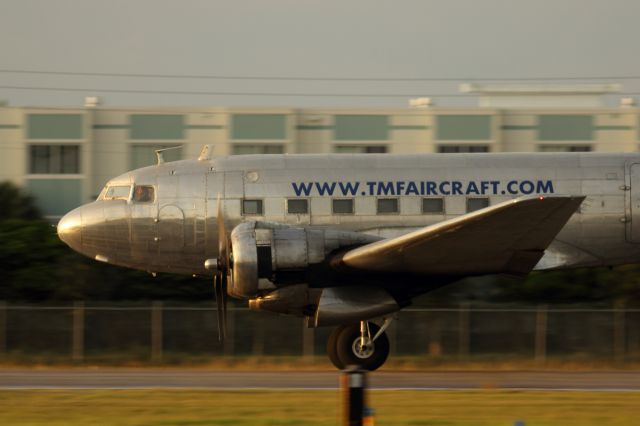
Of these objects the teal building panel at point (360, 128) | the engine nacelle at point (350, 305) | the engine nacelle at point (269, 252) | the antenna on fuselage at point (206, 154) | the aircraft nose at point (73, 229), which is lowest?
the engine nacelle at point (350, 305)

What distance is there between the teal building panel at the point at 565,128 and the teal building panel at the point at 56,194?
1928 centimetres

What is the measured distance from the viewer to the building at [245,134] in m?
44.4

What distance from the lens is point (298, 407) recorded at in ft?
50.6

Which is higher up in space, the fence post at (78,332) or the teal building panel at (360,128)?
the teal building panel at (360,128)

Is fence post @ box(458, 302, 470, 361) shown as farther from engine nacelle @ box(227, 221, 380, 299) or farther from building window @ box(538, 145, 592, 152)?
building window @ box(538, 145, 592, 152)

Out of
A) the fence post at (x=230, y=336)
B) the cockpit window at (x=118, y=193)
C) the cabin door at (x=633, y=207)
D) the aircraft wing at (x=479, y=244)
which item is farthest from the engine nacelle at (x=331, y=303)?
the fence post at (x=230, y=336)

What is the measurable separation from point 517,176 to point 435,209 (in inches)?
64.9

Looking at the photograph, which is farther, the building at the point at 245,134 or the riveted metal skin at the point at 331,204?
the building at the point at 245,134

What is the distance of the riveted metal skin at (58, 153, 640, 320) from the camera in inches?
787

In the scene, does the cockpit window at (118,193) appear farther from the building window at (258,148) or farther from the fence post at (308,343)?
the building window at (258,148)

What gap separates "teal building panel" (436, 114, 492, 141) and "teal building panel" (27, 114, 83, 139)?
1487 cm

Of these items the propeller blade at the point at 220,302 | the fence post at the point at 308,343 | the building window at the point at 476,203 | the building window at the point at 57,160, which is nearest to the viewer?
the propeller blade at the point at 220,302

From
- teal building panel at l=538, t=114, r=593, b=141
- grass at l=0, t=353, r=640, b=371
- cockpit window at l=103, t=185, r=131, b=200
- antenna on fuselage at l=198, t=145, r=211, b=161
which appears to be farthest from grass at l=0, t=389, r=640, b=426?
teal building panel at l=538, t=114, r=593, b=141

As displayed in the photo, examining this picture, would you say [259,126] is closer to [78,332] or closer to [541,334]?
[78,332]
